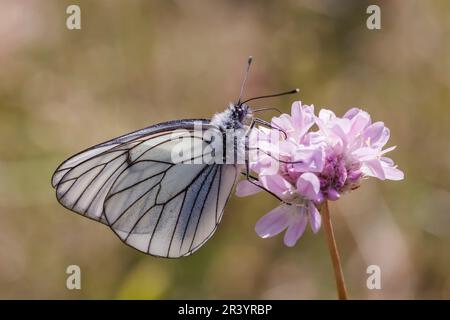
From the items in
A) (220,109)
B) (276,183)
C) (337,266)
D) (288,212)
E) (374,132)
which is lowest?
(337,266)

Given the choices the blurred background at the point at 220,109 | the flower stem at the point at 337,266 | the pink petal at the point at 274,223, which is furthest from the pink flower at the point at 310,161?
the blurred background at the point at 220,109

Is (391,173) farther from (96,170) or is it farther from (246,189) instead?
(96,170)

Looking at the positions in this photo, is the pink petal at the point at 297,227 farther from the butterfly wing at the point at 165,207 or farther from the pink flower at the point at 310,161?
the butterfly wing at the point at 165,207

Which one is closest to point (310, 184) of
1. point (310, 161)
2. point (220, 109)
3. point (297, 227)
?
point (310, 161)

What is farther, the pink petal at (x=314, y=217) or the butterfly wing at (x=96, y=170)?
the butterfly wing at (x=96, y=170)

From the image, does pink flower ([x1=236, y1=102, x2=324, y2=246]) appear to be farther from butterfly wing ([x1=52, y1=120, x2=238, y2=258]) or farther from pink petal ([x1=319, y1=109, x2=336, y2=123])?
butterfly wing ([x1=52, y1=120, x2=238, y2=258])

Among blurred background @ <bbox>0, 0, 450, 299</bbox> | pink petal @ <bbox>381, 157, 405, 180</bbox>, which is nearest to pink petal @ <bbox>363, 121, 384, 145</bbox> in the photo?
pink petal @ <bbox>381, 157, 405, 180</bbox>
